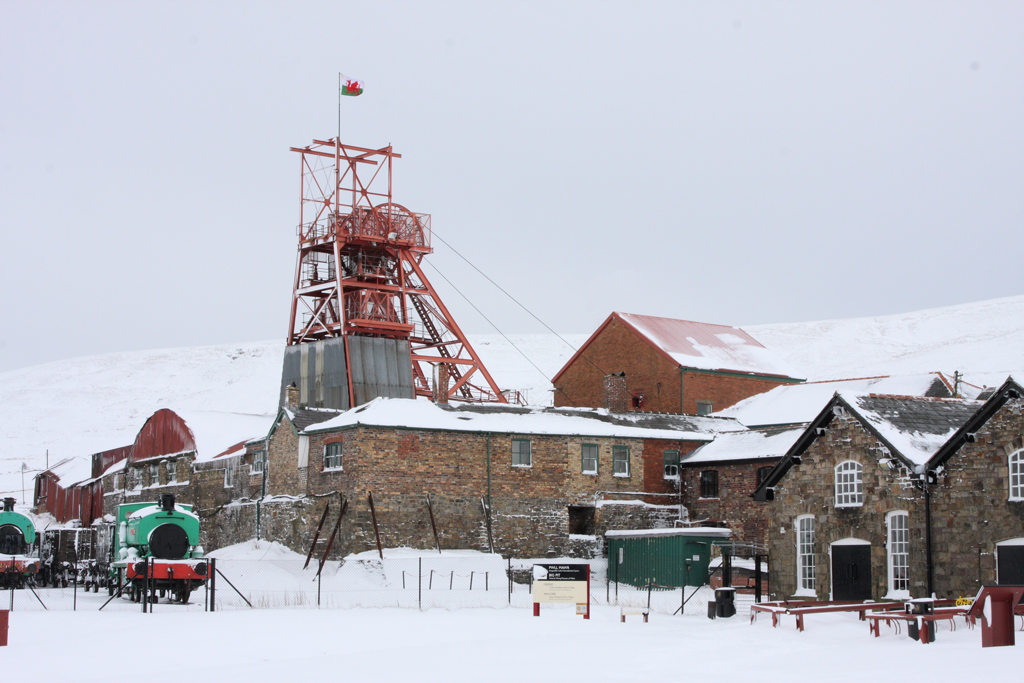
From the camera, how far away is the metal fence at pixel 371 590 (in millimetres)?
32094

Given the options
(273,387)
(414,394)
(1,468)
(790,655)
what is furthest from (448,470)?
(273,387)

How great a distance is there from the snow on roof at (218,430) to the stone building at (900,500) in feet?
81.7

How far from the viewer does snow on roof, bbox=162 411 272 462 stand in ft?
165

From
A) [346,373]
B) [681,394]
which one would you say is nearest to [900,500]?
[681,394]

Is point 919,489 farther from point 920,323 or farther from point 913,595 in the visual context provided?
point 920,323

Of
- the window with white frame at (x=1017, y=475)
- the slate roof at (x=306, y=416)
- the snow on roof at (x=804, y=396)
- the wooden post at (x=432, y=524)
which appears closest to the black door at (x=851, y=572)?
the window with white frame at (x=1017, y=475)

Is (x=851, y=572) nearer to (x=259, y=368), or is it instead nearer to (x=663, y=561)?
(x=663, y=561)

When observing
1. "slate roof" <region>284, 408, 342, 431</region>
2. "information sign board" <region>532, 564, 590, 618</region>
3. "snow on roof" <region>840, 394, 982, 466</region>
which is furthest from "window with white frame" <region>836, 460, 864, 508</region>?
"slate roof" <region>284, 408, 342, 431</region>

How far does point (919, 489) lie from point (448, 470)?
1722 cm

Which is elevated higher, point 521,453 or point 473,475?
point 521,453

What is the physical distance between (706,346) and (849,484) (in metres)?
28.7

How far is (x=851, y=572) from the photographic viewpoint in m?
30.5

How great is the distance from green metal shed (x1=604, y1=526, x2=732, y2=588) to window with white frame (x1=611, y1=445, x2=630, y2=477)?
11.3 ft

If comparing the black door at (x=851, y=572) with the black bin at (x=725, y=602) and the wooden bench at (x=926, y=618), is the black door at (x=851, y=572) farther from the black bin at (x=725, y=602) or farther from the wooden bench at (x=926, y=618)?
the wooden bench at (x=926, y=618)
